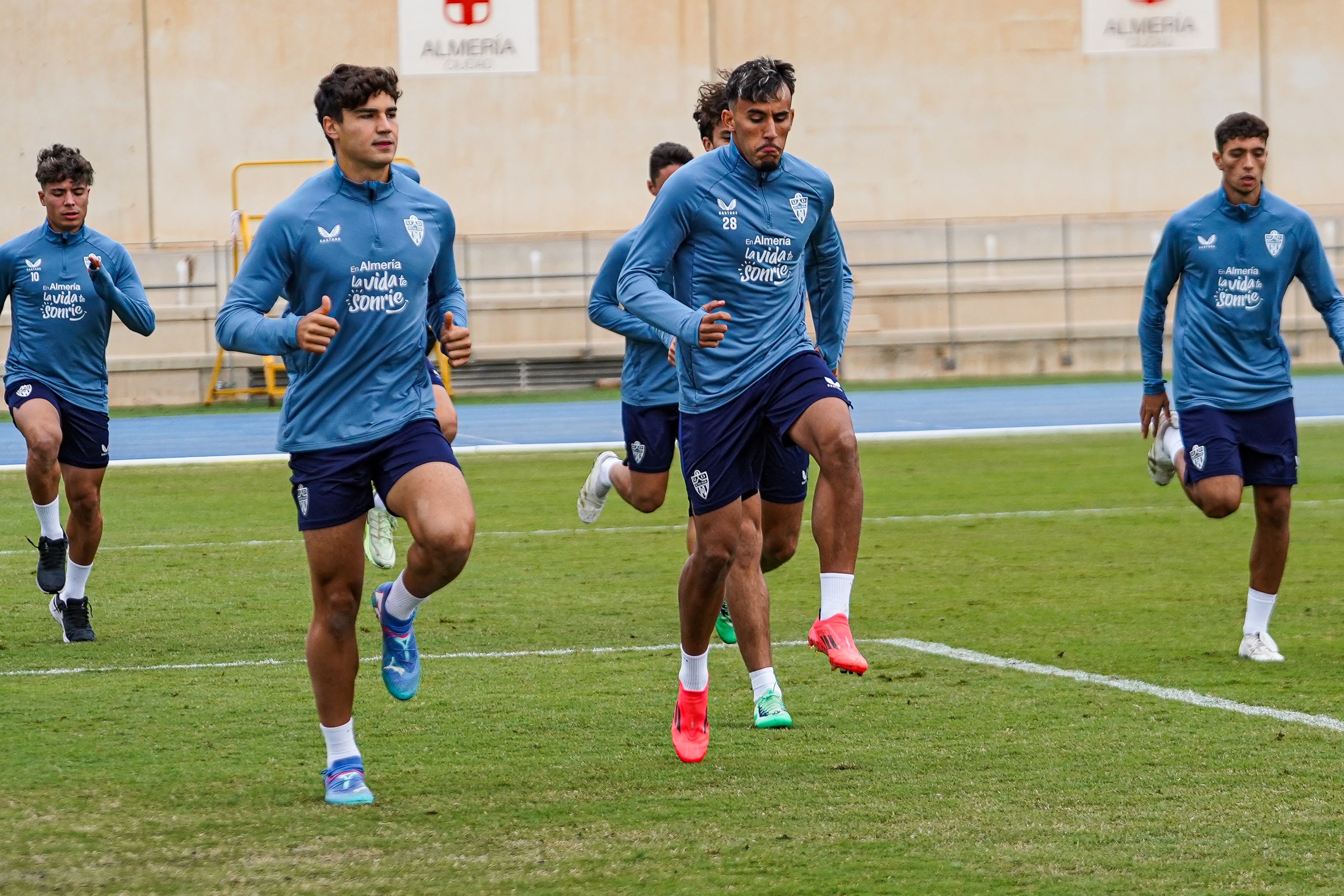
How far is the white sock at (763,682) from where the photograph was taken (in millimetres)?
6270

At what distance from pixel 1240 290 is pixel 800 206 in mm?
2597

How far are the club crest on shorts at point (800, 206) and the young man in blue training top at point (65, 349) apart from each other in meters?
4.04

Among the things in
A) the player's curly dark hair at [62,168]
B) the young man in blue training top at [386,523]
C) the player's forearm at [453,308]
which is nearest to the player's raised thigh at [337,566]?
the player's forearm at [453,308]

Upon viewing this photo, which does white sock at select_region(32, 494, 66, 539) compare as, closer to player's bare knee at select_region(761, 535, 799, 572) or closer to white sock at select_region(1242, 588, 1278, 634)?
player's bare knee at select_region(761, 535, 799, 572)

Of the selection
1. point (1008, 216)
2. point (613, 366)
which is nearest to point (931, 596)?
point (613, 366)

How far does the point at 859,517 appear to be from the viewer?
5.89 m

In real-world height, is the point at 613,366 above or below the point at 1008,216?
below

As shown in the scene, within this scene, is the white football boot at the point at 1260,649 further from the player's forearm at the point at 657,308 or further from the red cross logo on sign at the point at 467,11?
the red cross logo on sign at the point at 467,11

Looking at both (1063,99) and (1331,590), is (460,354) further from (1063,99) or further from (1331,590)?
(1063,99)

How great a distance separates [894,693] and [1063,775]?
1469mm

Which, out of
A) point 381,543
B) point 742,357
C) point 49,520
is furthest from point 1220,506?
point 49,520

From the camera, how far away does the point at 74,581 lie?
Result: 8.63 meters

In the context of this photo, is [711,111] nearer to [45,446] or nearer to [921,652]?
[921,652]

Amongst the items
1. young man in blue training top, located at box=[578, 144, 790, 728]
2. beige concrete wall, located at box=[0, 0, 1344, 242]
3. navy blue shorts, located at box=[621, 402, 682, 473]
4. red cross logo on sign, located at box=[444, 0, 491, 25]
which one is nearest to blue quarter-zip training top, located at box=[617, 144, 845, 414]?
young man in blue training top, located at box=[578, 144, 790, 728]
